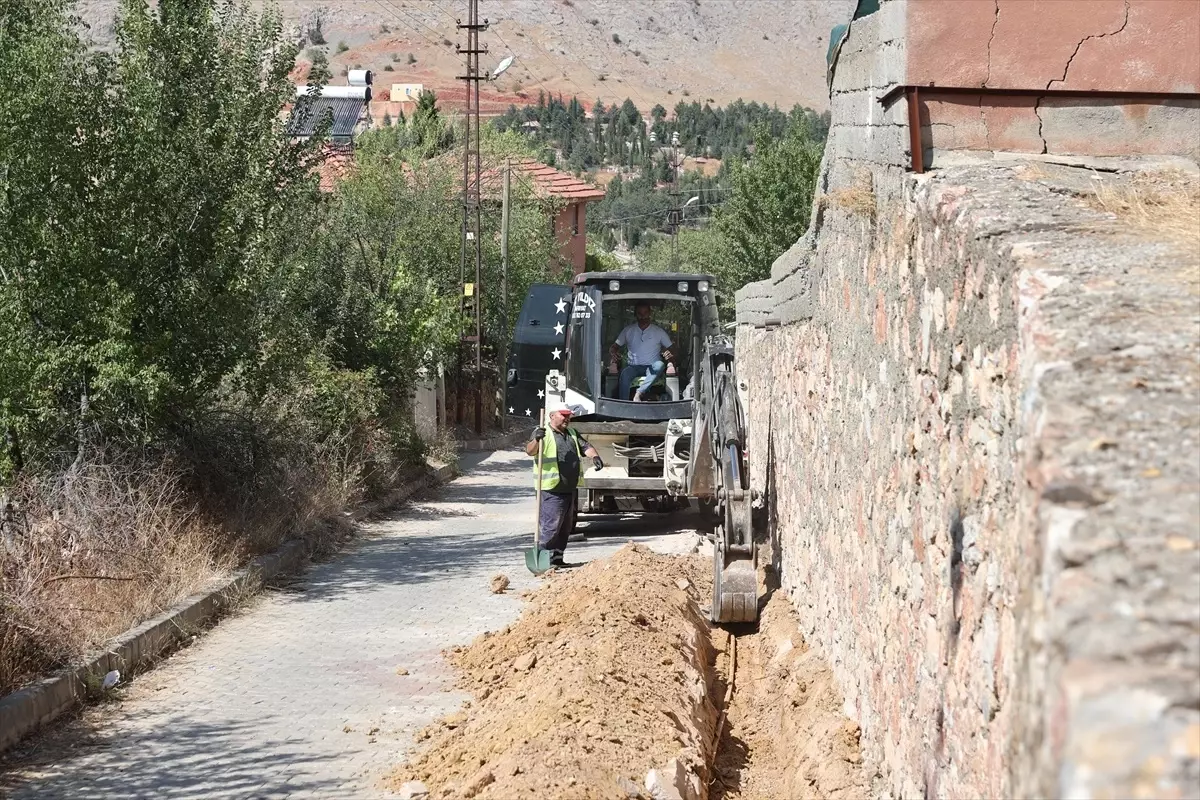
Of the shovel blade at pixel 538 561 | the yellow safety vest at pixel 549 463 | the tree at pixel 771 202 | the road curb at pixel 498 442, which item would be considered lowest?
the shovel blade at pixel 538 561

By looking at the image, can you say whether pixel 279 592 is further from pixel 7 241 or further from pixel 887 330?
pixel 887 330

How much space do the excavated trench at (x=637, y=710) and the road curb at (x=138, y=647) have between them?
2.31 meters

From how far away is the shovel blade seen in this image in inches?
584

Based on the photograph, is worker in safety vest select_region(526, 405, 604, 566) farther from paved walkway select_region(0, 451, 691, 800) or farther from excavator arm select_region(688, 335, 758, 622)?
excavator arm select_region(688, 335, 758, 622)

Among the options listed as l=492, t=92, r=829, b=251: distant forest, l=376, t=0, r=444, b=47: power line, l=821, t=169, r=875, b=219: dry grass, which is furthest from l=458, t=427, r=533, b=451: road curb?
l=376, t=0, r=444, b=47: power line

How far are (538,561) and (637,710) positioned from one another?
701 cm

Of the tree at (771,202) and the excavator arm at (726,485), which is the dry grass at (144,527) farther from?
the tree at (771,202)

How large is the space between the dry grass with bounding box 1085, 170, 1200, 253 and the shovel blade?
30.6ft

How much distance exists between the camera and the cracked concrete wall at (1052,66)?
690cm

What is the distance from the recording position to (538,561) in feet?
49.0

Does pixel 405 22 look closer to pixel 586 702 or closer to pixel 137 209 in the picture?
pixel 137 209

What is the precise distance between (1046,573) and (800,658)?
6.94 metres

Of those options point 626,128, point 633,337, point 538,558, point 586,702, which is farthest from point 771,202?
point 626,128

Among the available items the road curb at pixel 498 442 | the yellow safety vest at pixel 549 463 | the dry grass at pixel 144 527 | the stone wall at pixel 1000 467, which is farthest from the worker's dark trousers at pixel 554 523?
the road curb at pixel 498 442
